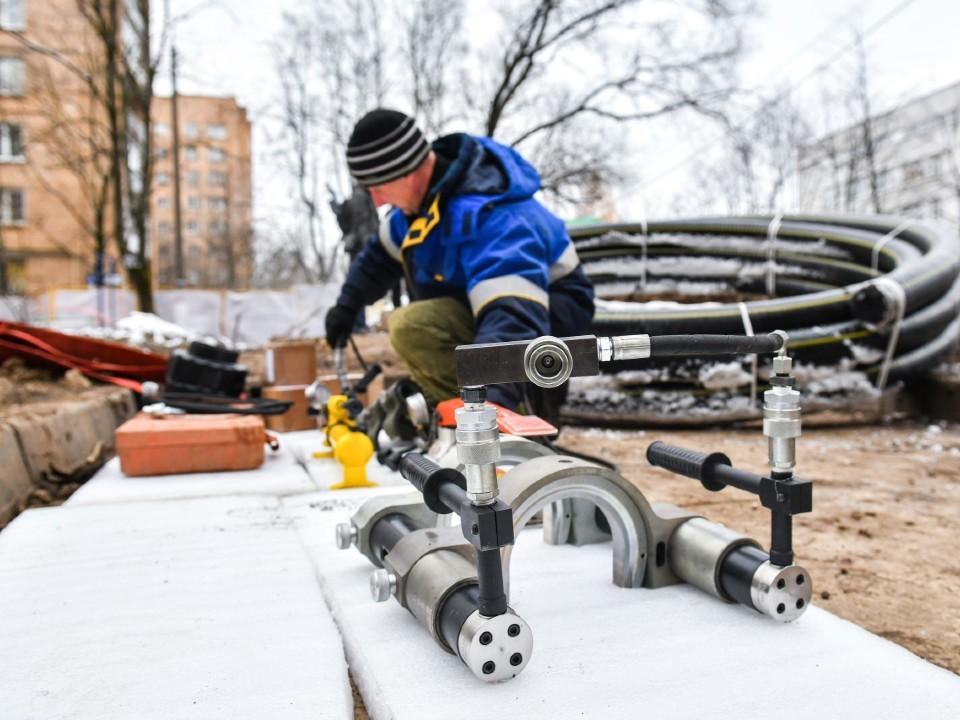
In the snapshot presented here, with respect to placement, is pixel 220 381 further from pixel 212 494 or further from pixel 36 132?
pixel 36 132

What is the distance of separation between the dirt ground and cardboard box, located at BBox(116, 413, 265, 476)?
1411mm

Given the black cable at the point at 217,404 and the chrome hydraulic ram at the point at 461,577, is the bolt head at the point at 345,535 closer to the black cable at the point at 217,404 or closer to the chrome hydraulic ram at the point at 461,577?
the chrome hydraulic ram at the point at 461,577

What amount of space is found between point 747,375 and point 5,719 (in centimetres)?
365

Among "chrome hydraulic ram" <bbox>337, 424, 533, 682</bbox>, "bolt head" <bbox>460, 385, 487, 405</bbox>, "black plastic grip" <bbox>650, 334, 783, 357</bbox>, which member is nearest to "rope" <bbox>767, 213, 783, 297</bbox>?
"black plastic grip" <bbox>650, 334, 783, 357</bbox>

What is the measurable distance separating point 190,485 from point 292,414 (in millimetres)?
1369

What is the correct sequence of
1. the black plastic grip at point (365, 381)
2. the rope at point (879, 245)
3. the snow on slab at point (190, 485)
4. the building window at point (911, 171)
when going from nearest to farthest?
1. the snow on slab at point (190, 485)
2. the black plastic grip at point (365, 381)
3. the rope at point (879, 245)
4. the building window at point (911, 171)

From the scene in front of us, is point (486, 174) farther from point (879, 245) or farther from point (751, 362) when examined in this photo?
point (879, 245)

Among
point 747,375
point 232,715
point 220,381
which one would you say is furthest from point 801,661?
point 747,375

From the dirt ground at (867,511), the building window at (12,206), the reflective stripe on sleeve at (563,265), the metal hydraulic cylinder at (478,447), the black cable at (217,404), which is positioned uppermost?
the building window at (12,206)

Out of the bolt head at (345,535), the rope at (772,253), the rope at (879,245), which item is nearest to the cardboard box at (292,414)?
the bolt head at (345,535)

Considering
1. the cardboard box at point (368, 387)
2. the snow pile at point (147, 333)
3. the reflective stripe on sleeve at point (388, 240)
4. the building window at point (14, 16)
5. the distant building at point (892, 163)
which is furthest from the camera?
the building window at point (14, 16)

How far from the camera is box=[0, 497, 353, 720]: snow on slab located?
2.91ft

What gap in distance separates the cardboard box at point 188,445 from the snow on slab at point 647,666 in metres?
1.36

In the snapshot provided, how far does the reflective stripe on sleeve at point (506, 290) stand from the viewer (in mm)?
1783
